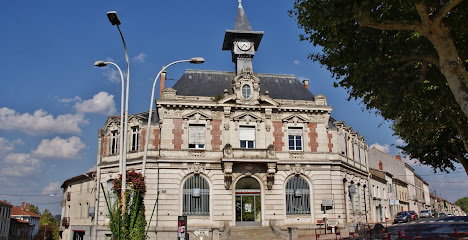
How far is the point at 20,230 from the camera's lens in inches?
3278

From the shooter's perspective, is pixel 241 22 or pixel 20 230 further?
pixel 20 230

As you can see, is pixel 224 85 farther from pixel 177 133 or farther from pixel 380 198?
pixel 380 198

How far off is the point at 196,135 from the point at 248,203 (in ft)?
20.6

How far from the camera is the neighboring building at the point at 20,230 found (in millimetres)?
76625

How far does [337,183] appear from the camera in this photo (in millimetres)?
32156

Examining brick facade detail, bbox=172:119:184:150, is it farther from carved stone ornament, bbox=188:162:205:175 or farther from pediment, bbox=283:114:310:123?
pediment, bbox=283:114:310:123

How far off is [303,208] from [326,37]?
57.2 feet

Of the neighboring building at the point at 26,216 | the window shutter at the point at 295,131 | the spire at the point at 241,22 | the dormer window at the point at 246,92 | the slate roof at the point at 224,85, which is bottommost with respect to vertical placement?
the neighboring building at the point at 26,216

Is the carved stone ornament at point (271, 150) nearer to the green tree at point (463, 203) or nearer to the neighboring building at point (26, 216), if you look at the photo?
the neighboring building at point (26, 216)

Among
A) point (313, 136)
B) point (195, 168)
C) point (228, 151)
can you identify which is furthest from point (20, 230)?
point (313, 136)

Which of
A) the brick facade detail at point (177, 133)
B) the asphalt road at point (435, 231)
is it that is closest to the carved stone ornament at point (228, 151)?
the brick facade detail at point (177, 133)

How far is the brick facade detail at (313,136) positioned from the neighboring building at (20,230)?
211 ft

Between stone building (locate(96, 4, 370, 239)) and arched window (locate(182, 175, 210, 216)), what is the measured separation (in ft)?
0.23

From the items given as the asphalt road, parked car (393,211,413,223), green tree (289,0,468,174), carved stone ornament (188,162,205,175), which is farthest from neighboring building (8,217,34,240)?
green tree (289,0,468,174)
